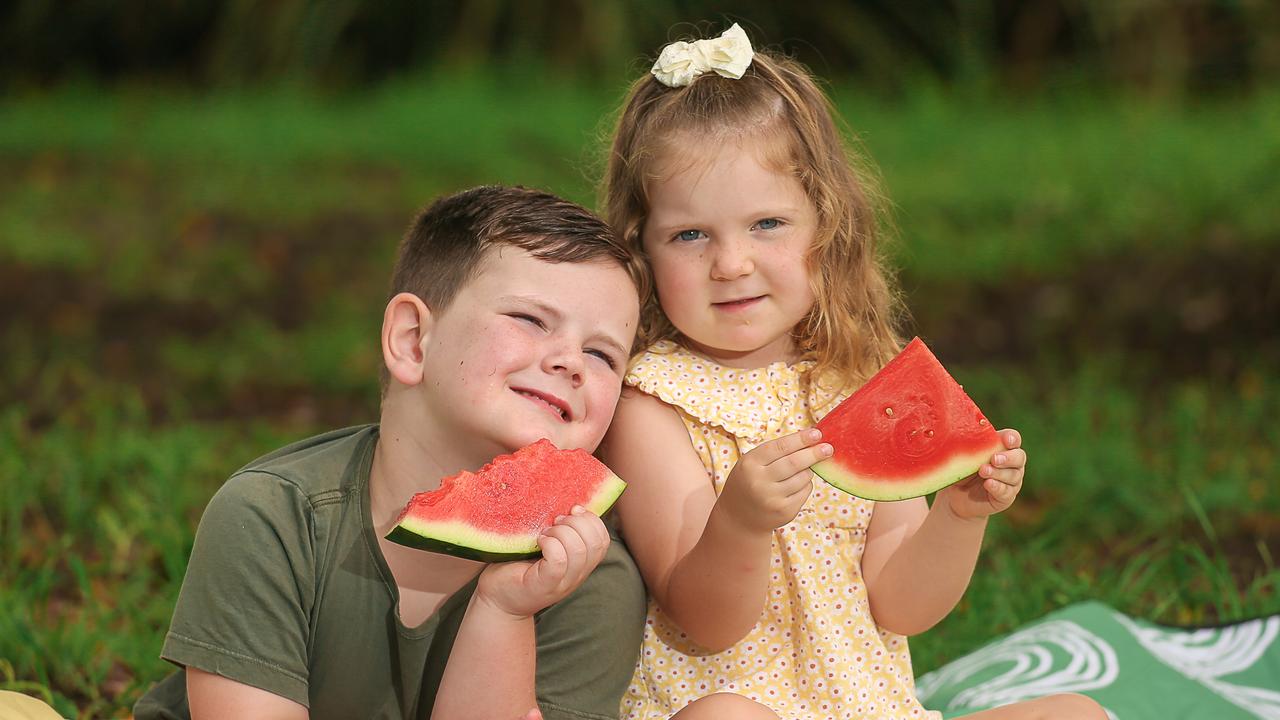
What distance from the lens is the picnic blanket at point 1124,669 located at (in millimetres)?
3158

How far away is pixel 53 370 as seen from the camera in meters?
5.82

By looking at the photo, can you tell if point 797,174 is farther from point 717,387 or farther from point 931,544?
point 931,544

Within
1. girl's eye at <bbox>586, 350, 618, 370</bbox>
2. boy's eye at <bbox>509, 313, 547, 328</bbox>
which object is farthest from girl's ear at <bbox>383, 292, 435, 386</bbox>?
girl's eye at <bbox>586, 350, 618, 370</bbox>

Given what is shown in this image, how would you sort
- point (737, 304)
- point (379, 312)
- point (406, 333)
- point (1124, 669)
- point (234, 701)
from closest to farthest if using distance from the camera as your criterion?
1. point (234, 701)
2. point (406, 333)
3. point (737, 304)
4. point (1124, 669)
5. point (379, 312)

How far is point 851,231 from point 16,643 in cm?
212

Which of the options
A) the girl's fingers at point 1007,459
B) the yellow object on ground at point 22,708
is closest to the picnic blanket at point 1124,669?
the girl's fingers at point 1007,459

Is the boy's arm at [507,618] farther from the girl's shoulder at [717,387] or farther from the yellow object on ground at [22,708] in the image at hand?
the yellow object on ground at [22,708]

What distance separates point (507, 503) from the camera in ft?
7.32

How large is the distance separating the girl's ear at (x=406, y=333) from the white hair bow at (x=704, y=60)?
0.69m

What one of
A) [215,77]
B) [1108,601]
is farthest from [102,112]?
[1108,601]

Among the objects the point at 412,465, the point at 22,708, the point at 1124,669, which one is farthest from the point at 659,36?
the point at 22,708

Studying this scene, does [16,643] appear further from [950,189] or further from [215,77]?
[215,77]

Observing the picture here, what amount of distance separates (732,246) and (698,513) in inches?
19.8

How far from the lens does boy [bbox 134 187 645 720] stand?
229cm
